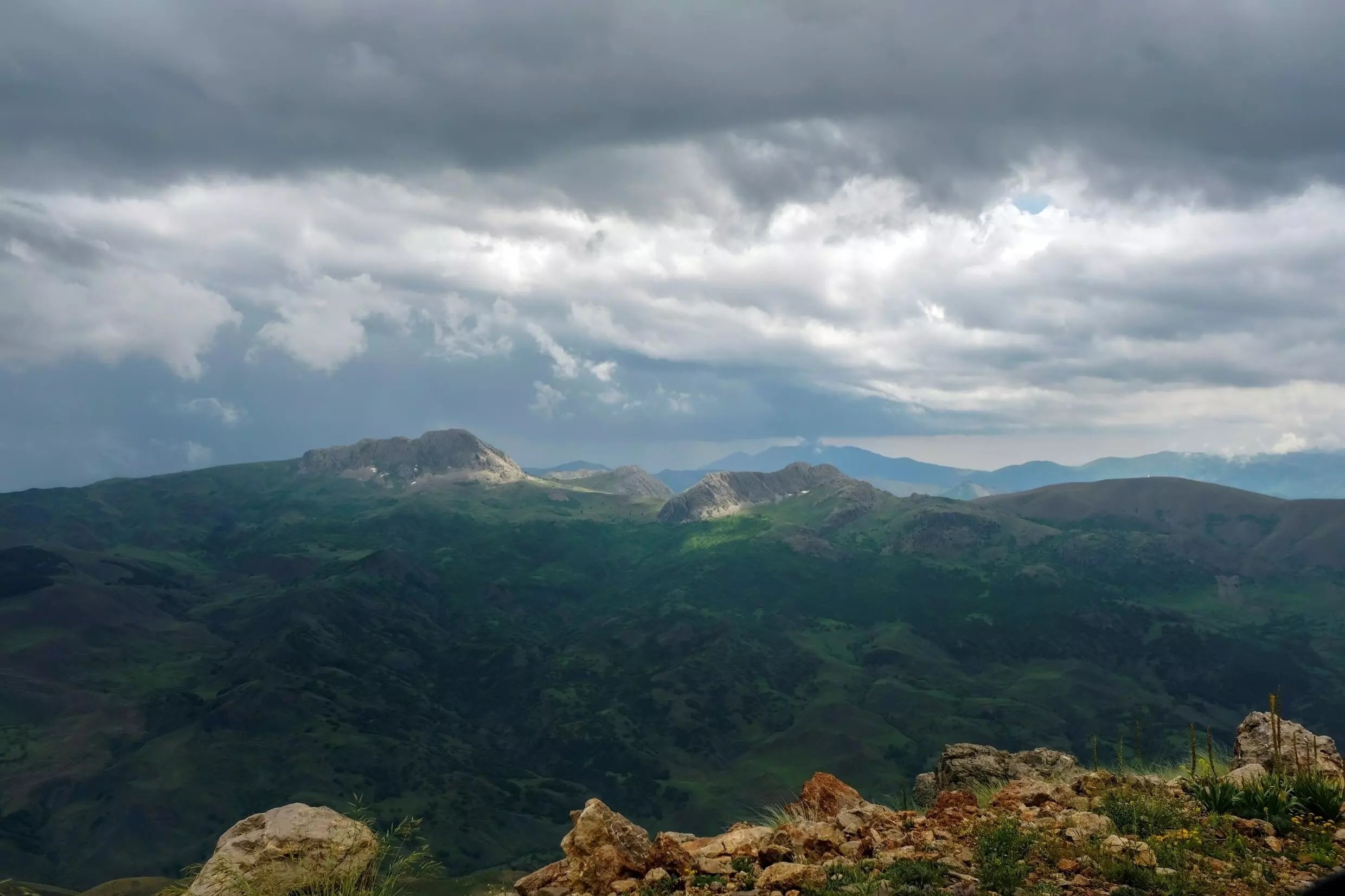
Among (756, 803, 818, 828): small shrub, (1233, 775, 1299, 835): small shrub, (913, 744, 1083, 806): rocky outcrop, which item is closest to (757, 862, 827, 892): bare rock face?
(756, 803, 818, 828): small shrub

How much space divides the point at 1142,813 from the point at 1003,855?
4.25 m

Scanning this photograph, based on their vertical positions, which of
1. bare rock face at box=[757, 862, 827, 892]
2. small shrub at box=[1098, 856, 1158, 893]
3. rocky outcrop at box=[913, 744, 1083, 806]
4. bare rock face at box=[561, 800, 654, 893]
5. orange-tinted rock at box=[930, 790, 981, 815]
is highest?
small shrub at box=[1098, 856, 1158, 893]

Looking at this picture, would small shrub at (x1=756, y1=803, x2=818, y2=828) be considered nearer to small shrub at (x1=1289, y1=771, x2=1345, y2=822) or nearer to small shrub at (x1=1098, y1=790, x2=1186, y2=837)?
small shrub at (x1=1098, y1=790, x2=1186, y2=837)

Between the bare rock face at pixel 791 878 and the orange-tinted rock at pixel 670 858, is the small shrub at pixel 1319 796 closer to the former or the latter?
the bare rock face at pixel 791 878

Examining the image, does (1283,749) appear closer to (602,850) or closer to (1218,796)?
(1218,796)

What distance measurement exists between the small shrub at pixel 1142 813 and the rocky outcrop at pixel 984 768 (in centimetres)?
677

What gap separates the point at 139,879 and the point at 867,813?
13744 centimetres

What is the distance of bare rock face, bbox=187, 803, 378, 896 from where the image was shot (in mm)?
14750

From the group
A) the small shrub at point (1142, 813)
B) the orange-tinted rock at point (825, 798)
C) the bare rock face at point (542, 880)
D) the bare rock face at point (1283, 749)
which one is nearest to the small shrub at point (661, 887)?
the bare rock face at point (542, 880)

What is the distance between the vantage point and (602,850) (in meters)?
16.1

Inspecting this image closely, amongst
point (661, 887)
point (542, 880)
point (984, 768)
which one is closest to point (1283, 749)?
point (984, 768)

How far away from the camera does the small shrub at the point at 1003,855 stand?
551 inches

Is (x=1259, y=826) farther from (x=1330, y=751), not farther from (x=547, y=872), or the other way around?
(x=547, y=872)

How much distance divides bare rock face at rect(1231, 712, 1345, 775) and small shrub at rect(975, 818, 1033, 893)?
266 inches
